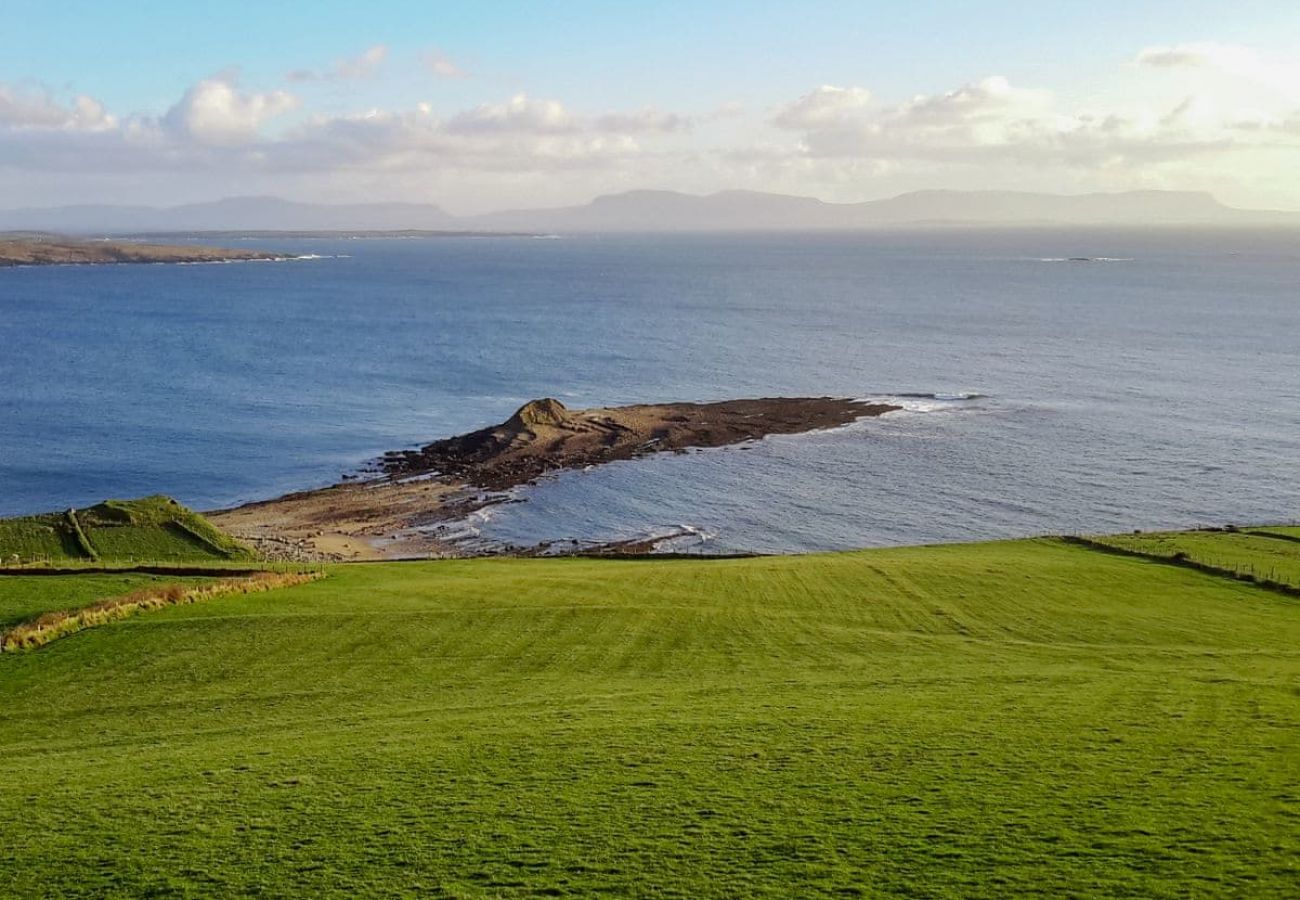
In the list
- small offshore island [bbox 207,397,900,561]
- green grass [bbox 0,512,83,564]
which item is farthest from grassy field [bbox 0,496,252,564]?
small offshore island [bbox 207,397,900,561]

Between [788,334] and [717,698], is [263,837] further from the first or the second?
[788,334]

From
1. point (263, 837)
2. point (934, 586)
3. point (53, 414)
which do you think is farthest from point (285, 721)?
point (53, 414)

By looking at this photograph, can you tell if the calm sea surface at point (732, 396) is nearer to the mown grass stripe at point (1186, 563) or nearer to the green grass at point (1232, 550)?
the green grass at point (1232, 550)

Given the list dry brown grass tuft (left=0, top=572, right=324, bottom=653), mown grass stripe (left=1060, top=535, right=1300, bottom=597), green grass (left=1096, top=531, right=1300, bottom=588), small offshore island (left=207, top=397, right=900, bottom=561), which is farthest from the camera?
small offshore island (left=207, top=397, right=900, bottom=561)

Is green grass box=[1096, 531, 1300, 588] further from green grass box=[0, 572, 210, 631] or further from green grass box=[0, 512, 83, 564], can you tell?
green grass box=[0, 512, 83, 564]

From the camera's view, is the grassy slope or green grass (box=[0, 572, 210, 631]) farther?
green grass (box=[0, 572, 210, 631])

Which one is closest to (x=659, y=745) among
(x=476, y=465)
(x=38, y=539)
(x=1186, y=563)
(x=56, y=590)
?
(x=56, y=590)

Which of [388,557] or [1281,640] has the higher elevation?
[1281,640]
